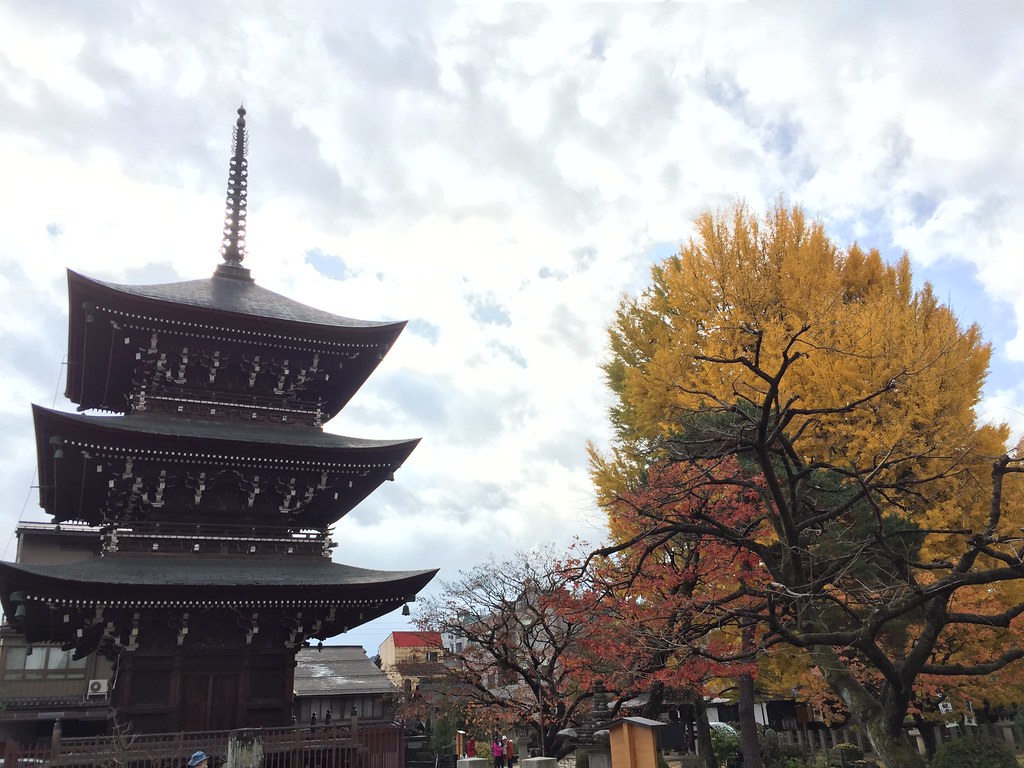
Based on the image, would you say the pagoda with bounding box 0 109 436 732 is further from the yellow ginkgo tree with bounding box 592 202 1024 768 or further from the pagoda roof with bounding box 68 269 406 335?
the yellow ginkgo tree with bounding box 592 202 1024 768

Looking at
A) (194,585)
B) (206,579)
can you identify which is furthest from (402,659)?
(194,585)

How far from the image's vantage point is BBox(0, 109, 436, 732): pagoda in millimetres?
13922

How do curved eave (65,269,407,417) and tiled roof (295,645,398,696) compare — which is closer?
curved eave (65,269,407,417)

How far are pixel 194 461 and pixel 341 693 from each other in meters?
24.3

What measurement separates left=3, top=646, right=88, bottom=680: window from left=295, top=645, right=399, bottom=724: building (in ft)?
34.1

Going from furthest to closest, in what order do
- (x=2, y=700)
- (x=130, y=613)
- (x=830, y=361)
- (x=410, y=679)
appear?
(x=410, y=679) → (x=2, y=700) → (x=830, y=361) → (x=130, y=613)

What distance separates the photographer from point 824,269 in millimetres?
22469

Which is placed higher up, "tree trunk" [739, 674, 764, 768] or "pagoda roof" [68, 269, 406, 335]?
"pagoda roof" [68, 269, 406, 335]

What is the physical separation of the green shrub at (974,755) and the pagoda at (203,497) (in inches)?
491

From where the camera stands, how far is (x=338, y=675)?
38.6 metres

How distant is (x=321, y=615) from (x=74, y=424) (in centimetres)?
654

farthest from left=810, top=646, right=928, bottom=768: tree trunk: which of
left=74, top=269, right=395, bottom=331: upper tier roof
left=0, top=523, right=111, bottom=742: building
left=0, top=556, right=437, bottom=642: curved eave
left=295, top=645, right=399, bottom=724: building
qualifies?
left=0, top=523, right=111, bottom=742: building

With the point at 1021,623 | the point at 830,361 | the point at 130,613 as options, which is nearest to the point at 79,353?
the point at 130,613

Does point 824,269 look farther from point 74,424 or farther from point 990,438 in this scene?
point 74,424
